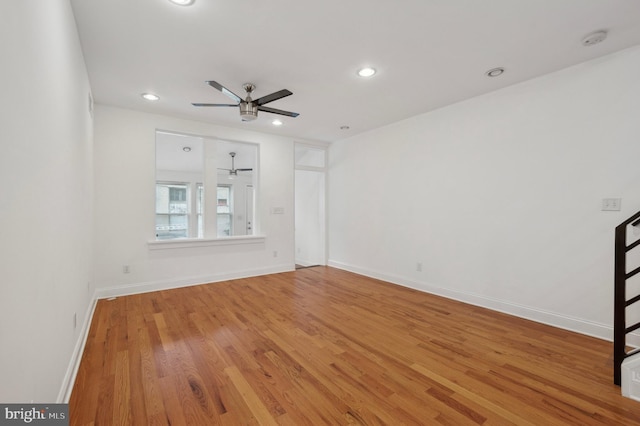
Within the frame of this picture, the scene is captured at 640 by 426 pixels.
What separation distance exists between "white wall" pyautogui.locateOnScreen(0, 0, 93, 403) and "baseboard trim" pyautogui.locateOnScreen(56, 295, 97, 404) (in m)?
0.03

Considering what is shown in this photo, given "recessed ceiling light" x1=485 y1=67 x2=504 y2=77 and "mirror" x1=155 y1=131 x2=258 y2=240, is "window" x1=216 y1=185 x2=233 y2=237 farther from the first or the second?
"recessed ceiling light" x1=485 y1=67 x2=504 y2=77

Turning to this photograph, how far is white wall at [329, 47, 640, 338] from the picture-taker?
2.59m

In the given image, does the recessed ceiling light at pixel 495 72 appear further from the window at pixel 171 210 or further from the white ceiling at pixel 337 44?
the window at pixel 171 210

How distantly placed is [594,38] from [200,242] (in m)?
5.22

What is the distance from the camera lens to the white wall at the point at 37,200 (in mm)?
957

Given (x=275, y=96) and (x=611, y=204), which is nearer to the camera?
(x=611, y=204)

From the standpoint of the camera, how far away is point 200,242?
14.8 ft

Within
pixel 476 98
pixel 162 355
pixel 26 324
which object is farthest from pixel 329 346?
pixel 476 98

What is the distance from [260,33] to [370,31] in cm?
91

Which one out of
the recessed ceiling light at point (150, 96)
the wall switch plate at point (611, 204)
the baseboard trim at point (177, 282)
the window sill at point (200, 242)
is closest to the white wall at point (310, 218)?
the baseboard trim at point (177, 282)

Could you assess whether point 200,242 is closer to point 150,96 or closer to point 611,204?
point 150,96

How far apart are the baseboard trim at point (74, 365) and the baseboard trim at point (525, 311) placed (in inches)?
156

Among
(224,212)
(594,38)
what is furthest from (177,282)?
(594,38)

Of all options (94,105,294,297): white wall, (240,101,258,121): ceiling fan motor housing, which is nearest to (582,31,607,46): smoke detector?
(240,101,258,121): ceiling fan motor housing
